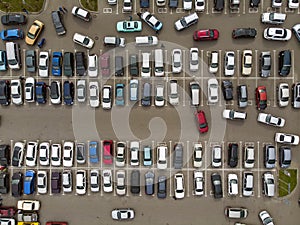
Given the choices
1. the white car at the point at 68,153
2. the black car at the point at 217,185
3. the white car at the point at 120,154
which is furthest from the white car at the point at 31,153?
the black car at the point at 217,185

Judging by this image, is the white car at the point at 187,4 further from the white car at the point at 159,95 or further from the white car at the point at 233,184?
the white car at the point at 233,184

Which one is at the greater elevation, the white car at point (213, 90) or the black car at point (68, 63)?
the black car at point (68, 63)

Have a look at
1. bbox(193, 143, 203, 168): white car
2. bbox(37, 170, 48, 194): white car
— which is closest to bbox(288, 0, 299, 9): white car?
bbox(193, 143, 203, 168): white car

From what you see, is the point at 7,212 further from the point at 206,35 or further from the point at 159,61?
the point at 206,35

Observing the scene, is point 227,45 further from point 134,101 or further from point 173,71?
point 134,101

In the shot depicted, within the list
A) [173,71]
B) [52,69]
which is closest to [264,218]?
[173,71]
